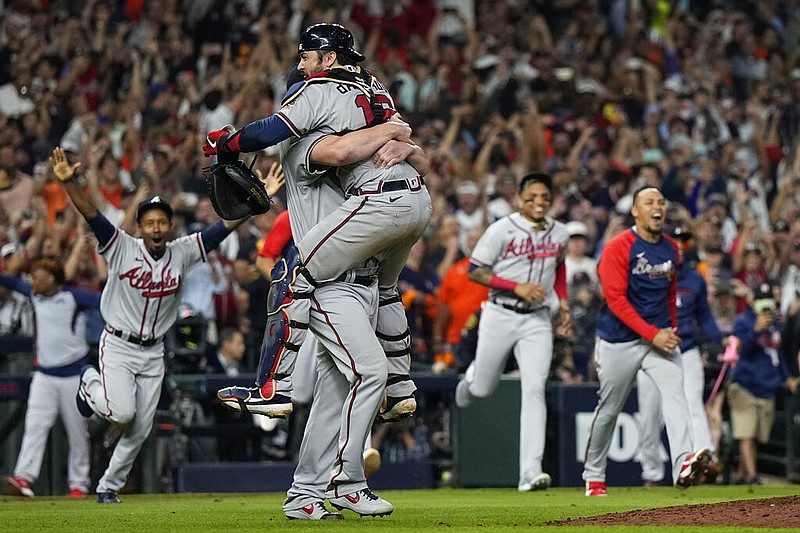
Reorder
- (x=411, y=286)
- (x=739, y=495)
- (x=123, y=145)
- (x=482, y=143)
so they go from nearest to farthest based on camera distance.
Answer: (x=739, y=495) < (x=411, y=286) < (x=123, y=145) < (x=482, y=143)

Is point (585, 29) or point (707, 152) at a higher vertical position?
point (585, 29)

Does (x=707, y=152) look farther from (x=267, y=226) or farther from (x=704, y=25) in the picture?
(x=267, y=226)

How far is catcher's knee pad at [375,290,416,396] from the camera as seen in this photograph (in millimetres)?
7707

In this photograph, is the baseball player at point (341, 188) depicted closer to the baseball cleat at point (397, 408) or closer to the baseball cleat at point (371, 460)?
the baseball cleat at point (397, 408)

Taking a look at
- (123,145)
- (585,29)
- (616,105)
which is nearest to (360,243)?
(123,145)

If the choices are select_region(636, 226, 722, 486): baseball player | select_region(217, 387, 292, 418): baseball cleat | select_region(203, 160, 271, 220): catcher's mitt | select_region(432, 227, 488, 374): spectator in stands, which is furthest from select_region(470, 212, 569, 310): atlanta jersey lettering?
select_region(217, 387, 292, 418): baseball cleat

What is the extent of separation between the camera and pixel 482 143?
60.5ft

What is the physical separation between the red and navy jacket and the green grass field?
1.31 m

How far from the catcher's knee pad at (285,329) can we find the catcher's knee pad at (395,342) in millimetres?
582

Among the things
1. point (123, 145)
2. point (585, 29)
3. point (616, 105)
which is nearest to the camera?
point (123, 145)

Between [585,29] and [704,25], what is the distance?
2.32 meters

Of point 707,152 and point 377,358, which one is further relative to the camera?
point 707,152

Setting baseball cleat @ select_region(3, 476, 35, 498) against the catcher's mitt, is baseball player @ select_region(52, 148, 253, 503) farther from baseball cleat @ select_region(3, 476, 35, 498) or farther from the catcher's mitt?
the catcher's mitt

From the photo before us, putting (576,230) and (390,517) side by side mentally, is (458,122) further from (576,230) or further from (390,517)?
(390,517)
